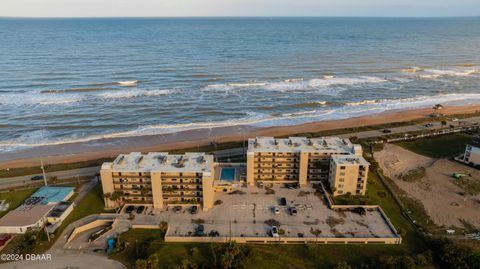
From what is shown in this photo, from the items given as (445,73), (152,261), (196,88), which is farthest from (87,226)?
(445,73)

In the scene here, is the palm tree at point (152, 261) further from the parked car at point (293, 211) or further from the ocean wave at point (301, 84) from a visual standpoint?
the ocean wave at point (301, 84)

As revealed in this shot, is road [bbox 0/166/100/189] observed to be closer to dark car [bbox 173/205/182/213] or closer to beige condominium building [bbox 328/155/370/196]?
dark car [bbox 173/205/182/213]

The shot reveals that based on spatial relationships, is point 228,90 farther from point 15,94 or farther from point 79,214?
point 79,214

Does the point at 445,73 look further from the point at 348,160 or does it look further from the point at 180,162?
the point at 180,162

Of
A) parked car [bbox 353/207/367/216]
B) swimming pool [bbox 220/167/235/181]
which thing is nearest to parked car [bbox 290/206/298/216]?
parked car [bbox 353/207/367/216]

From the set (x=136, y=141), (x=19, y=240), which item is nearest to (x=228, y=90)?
(x=136, y=141)

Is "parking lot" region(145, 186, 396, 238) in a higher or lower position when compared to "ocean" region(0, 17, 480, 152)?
lower

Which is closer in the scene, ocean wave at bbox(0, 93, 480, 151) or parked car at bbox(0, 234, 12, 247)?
parked car at bbox(0, 234, 12, 247)
